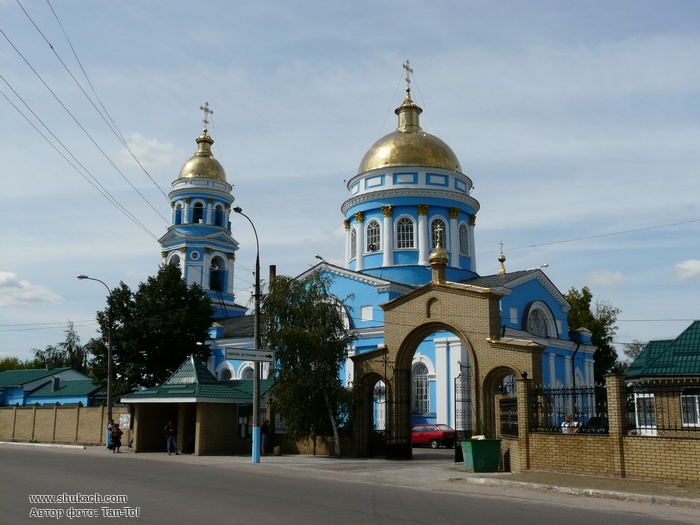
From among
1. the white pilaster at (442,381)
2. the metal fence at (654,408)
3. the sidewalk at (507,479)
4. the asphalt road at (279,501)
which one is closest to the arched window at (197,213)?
the white pilaster at (442,381)

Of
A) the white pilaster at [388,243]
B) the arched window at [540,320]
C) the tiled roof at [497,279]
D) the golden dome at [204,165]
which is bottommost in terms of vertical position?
the arched window at [540,320]

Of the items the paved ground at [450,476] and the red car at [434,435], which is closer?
the paved ground at [450,476]

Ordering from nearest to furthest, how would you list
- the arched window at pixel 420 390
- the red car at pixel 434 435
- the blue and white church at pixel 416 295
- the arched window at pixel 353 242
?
the blue and white church at pixel 416 295
the red car at pixel 434 435
the arched window at pixel 420 390
the arched window at pixel 353 242

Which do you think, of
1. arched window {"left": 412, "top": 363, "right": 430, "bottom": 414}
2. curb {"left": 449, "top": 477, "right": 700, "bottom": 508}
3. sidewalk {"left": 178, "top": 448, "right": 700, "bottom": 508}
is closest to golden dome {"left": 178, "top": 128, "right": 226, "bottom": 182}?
arched window {"left": 412, "top": 363, "right": 430, "bottom": 414}

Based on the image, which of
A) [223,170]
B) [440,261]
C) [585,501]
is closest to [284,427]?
[440,261]

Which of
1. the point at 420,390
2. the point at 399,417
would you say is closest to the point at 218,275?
the point at 420,390

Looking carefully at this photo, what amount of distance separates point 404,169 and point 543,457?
2261 cm

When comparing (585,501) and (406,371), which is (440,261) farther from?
(585,501)

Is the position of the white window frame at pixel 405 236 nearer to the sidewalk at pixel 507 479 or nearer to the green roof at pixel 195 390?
the green roof at pixel 195 390

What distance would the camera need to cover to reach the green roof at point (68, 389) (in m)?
52.1

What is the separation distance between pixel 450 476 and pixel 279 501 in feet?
22.0

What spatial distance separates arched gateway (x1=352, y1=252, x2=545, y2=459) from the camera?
70.2 ft

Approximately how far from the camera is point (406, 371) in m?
24.5

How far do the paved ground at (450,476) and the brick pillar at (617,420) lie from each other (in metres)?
0.39
